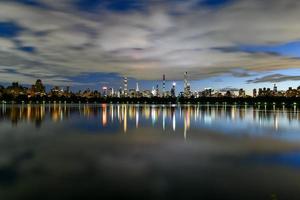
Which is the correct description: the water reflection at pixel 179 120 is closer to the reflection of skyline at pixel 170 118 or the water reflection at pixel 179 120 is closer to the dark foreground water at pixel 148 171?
the reflection of skyline at pixel 170 118

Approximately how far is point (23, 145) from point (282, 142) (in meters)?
19.7

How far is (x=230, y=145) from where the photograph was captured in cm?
2548

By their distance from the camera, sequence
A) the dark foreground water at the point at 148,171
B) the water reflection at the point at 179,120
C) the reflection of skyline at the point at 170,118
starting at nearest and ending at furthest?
1. the dark foreground water at the point at 148,171
2. the water reflection at the point at 179,120
3. the reflection of skyline at the point at 170,118

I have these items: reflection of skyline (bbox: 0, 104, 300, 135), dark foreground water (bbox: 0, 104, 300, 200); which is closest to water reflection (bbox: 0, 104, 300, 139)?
reflection of skyline (bbox: 0, 104, 300, 135)

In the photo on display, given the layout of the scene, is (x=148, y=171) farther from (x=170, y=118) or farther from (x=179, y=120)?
(x=170, y=118)

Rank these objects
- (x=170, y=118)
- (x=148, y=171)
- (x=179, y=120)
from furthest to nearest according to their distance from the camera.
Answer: (x=170, y=118)
(x=179, y=120)
(x=148, y=171)

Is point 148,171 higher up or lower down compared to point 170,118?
higher up

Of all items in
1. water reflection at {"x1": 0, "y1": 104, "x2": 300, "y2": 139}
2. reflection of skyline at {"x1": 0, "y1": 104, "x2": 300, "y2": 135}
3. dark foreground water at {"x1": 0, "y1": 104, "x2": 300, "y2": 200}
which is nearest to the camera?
dark foreground water at {"x1": 0, "y1": 104, "x2": 300, "y2": 200}

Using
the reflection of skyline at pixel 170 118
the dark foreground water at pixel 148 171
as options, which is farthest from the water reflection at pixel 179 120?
→ the dark foreground water at pixel 148 171

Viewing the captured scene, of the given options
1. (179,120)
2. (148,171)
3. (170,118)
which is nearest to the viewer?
(148,171)

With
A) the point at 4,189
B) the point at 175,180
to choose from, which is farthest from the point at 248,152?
the point at 4,189

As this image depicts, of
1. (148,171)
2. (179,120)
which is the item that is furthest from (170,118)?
(148,171)

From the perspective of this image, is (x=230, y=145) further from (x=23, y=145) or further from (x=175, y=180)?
(x=23, y=145)

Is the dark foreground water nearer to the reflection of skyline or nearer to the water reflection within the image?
the water reflection
